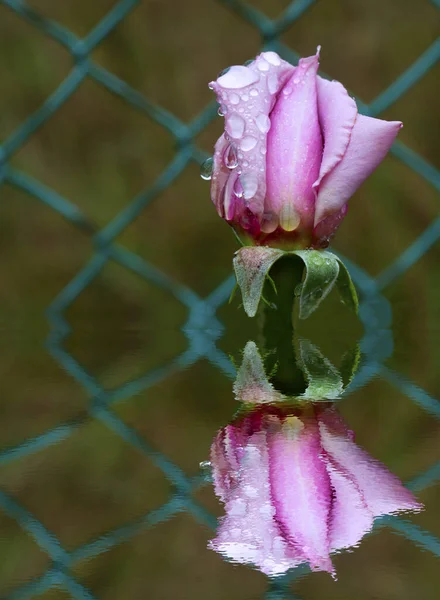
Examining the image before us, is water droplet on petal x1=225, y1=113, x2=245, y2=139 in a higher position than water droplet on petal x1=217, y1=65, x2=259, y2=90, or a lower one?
lower

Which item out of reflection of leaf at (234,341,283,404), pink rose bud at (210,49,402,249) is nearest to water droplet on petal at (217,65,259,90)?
pink rose bud at (210,49,402,249)

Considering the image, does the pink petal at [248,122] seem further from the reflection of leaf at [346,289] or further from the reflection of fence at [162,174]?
the reflection of fence at [162,174]

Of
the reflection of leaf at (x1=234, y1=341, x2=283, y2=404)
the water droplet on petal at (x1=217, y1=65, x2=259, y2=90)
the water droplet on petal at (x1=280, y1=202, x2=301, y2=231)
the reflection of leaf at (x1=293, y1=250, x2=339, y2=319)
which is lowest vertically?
the reflection of leaf at (x1=234, y1=341, x2=283, y2=404)

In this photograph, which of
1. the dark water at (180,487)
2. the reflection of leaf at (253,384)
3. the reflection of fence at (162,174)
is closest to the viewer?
the dark water at (180,487)

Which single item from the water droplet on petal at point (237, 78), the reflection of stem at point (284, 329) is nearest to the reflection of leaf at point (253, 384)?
the reflection of stem at point (284, 329)

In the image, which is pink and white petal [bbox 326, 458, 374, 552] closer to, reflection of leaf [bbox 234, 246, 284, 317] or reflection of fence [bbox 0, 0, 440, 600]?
reflection of leaf [bbox 234, 246, 284, 317]

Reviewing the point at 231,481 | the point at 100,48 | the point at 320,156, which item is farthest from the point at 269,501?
the point at 100,48

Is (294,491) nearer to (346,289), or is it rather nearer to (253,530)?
(253,530)

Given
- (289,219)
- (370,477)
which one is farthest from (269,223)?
(370,477)
